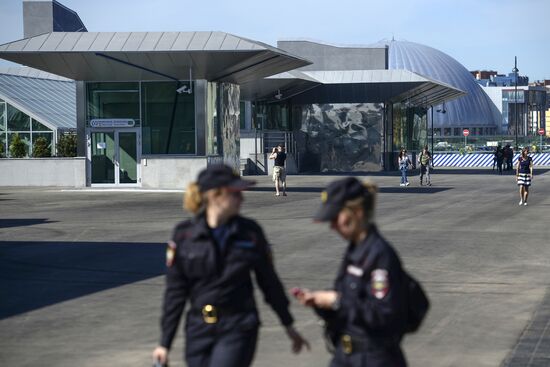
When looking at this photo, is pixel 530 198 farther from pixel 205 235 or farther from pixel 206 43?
pixel 205 235

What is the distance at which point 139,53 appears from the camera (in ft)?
128

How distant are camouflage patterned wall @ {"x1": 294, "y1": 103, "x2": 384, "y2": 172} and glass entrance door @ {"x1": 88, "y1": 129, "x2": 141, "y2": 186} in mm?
28554

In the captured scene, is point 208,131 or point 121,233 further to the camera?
point 208,131

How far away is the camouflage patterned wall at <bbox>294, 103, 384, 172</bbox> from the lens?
69.6 m

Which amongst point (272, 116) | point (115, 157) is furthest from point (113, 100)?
point (272, 116)

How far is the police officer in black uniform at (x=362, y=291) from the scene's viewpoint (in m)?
4.54

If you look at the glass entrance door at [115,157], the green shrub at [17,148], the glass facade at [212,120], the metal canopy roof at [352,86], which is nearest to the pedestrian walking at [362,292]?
the glass facade at [212,120]

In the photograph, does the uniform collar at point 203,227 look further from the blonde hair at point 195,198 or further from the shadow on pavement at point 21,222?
the shadow on pavement at point 21,222

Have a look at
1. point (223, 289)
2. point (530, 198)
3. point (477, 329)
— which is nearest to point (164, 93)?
point (530, 198)

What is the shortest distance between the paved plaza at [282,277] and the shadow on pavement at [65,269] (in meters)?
0.02

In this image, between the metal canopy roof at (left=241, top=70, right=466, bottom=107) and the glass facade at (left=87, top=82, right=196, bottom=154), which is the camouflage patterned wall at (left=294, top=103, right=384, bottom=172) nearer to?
the metal canopy roof at (left=241, top=70, right=466, bottom=107)

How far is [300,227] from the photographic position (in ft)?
74.8

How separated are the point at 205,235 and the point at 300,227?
17.8 metres

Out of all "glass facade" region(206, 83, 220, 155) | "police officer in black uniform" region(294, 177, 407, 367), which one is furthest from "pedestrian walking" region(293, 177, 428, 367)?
"glass facade" region(206, 83, 220, 155)
